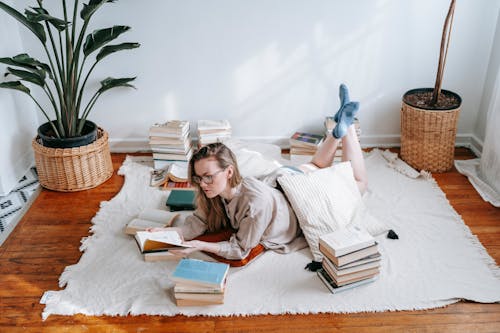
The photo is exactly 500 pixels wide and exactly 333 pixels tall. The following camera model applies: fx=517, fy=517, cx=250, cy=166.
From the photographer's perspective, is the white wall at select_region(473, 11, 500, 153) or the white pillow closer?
the white pillow

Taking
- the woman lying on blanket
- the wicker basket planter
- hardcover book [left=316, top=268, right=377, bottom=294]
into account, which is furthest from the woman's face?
the wicker basket planter

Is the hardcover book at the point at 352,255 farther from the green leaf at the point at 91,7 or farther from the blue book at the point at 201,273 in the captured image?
the green leaf at the point at 91,7

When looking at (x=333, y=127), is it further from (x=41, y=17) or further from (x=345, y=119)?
(x=41, y=17)

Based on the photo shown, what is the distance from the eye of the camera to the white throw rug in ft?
7.44

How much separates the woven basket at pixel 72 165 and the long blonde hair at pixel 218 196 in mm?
1005

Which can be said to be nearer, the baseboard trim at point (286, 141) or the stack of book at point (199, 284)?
the stack of book at point (199, 284)

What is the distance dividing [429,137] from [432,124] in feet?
0.29

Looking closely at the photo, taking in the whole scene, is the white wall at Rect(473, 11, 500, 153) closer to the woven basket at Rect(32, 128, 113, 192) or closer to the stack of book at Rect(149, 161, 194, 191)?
the stack of book at Rect(149, 161, 194, 191)

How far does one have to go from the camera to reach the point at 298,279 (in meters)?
2.41

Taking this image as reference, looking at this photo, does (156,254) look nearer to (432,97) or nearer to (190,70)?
(190,70)

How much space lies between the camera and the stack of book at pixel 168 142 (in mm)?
3422

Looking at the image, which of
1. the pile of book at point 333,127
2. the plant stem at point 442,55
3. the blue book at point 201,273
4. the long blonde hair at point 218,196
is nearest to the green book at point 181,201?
the long blonde hair at point 218,196

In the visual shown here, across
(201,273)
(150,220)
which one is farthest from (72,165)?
(201,273)

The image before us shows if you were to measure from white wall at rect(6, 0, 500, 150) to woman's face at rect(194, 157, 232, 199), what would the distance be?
4.47 ft
